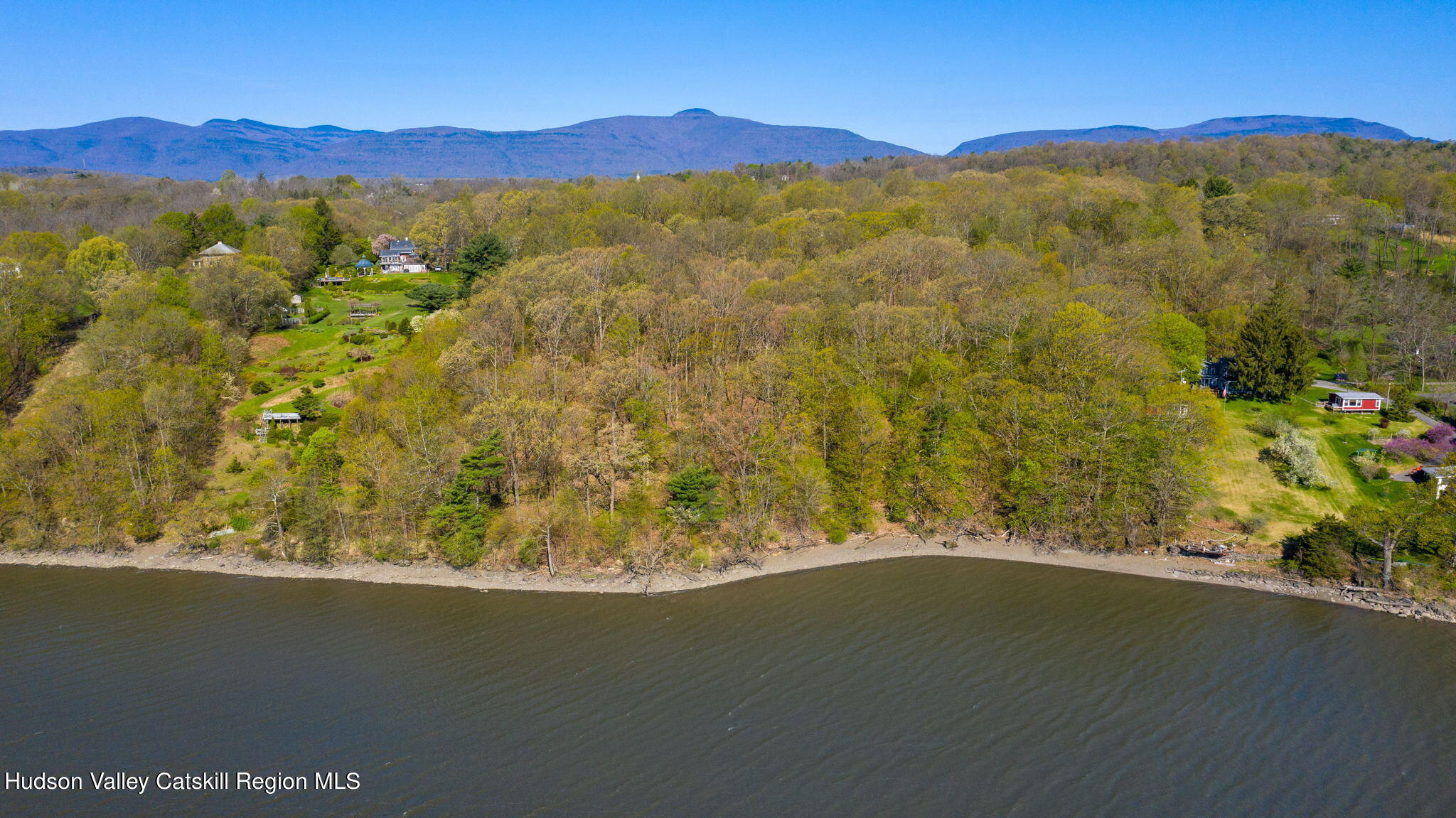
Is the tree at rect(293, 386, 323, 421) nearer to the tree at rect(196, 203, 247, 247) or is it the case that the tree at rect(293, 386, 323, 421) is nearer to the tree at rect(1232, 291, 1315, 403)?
the tree at rect(196, 203, 247, 247)

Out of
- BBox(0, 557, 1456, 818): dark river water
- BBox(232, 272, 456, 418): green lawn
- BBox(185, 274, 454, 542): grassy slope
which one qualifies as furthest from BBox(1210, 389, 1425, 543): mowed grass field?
BBox(232, 272, 456, 418): green lawn

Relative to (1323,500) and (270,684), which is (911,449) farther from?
(270,684)

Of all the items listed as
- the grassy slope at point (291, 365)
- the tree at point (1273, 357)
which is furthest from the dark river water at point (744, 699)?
the tree at point (1273, 357)

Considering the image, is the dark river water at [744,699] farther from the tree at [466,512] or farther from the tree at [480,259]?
the tree at [480,259]

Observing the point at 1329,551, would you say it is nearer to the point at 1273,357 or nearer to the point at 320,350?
the point at 1273,357

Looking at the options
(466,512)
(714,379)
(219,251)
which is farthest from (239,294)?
(714,379)

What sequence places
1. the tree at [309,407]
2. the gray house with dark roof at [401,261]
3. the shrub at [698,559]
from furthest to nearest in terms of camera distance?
the gray house with dark roof at [401,261]
the tree at [309,407]
the shrub at [698,559]

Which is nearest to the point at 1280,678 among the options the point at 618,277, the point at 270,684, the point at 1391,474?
the point at 1391,474
